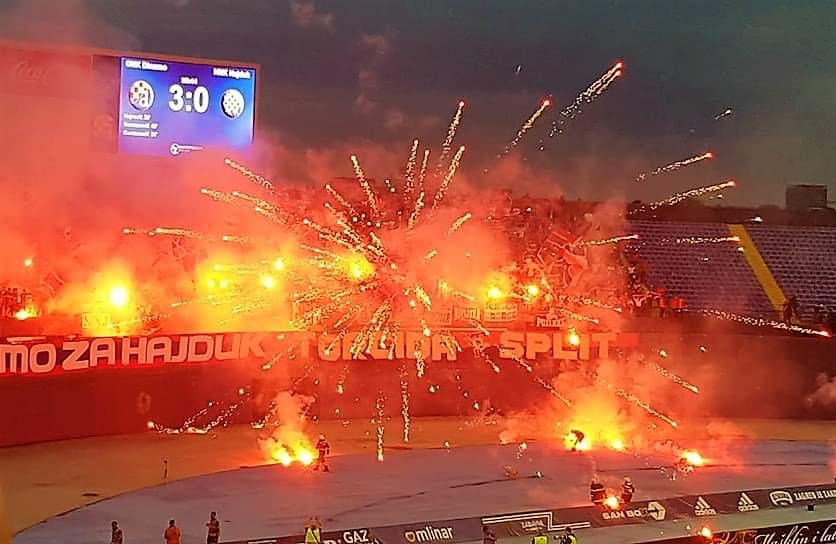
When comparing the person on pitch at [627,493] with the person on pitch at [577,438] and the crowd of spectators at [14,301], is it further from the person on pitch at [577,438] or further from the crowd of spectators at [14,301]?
the crowd of spectators at [14,301]

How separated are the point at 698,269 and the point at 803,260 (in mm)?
3635

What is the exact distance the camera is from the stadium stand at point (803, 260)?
33.7 metres

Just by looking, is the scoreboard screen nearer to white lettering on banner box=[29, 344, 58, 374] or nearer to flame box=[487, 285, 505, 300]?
flame box=[487, 285, 505, 300]

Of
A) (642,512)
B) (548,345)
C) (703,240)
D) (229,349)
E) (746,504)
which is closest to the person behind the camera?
(642,512)

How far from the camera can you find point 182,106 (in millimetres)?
28109

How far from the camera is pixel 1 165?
25391mm

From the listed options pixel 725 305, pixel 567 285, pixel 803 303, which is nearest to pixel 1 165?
pixel 567 285

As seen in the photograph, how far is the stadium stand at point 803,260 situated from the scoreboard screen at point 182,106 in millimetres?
16405

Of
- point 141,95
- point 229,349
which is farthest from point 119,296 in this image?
point 141,95

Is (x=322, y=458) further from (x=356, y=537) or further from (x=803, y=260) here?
(x=803, y=260)

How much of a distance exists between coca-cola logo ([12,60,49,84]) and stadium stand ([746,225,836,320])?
21188 millimetres

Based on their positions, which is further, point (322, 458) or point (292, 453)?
point (292, 453)

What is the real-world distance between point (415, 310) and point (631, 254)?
8899 millimetres

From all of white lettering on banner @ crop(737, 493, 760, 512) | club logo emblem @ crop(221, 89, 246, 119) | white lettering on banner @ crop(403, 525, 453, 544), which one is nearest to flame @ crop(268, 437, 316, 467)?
white lettering on banner @ crop(403, 525, 453, 544)
